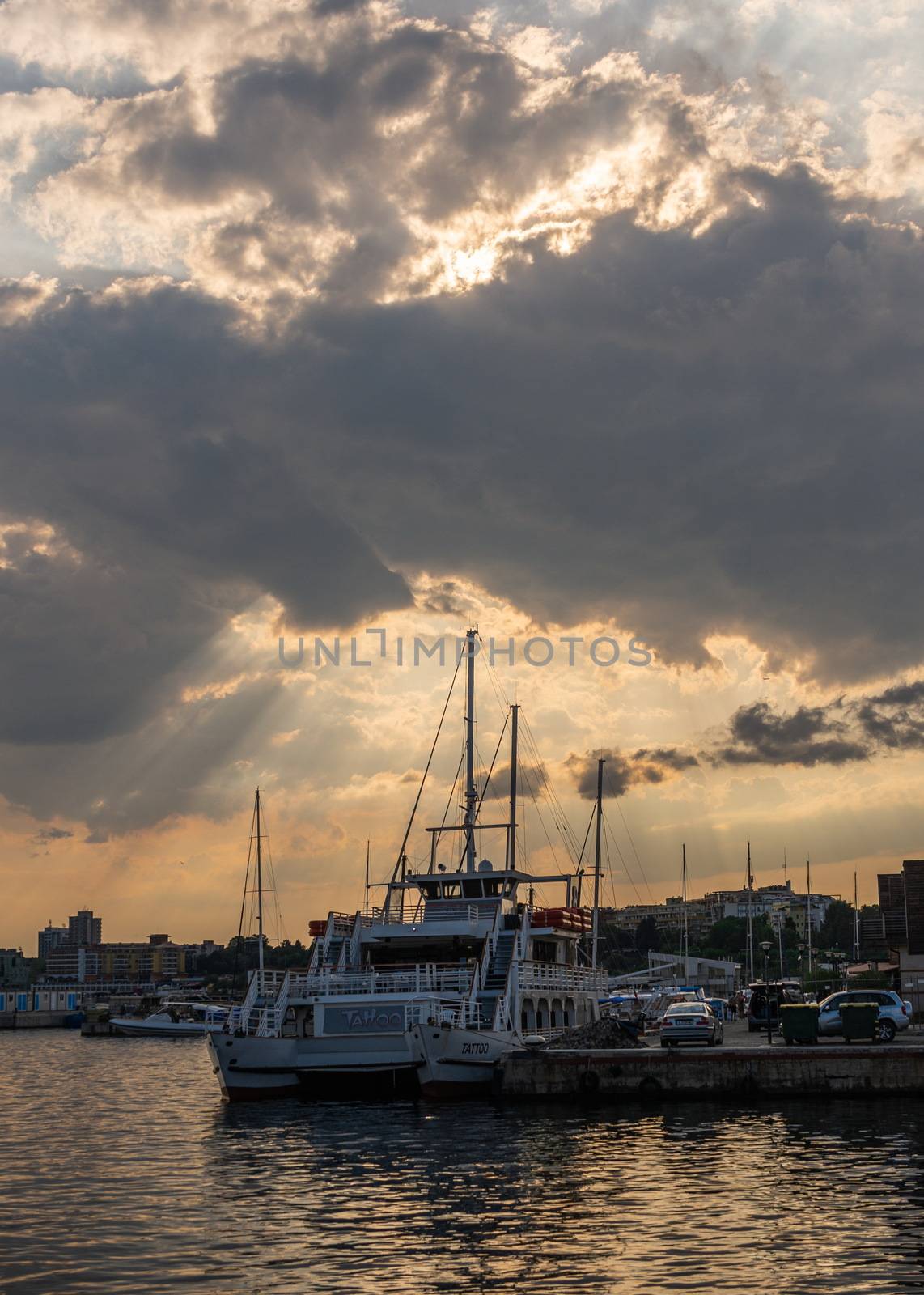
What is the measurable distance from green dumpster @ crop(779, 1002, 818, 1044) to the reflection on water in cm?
644

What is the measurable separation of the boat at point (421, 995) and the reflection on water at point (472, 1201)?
153 centimetres

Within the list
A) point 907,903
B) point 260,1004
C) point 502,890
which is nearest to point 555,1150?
point 260,1004

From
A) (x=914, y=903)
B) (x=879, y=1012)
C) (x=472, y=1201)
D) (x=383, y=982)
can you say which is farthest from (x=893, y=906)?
(x=472, y=1201)

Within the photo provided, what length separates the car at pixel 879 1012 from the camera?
162ft

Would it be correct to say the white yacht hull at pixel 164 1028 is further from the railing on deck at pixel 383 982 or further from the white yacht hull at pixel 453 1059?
the white yacht hull at pixel 453 1059

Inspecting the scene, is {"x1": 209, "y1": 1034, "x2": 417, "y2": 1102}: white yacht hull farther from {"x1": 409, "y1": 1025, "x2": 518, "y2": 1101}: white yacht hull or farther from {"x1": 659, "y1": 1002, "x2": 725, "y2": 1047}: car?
{"x1": 659, "y1": 1002, "x2": 725, "y2": 1047}: car

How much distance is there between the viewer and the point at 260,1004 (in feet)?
154

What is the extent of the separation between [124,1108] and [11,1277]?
107 ft

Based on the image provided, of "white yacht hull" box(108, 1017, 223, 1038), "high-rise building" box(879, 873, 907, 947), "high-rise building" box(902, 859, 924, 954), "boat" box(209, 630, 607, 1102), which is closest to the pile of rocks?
"boat" box(209, 630, 607, 1102)

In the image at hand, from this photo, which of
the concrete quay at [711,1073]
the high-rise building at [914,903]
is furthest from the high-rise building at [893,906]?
the concrete quay at [711,1073]

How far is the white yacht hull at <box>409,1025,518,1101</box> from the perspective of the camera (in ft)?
138

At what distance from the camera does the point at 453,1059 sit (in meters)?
42.7

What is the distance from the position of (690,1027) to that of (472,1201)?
24858 millimetres

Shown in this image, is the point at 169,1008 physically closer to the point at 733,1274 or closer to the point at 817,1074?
the point at 817,1074
